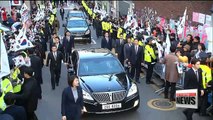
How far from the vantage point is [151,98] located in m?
11.0

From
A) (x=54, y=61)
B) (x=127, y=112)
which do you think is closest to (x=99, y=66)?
(x=127, y=112)

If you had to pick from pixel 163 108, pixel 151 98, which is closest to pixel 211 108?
pixel 163 108

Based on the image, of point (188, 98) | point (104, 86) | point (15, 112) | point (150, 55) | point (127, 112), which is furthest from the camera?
point (150, 55)

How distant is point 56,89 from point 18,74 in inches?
101

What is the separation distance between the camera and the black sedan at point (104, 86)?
8.88 meters

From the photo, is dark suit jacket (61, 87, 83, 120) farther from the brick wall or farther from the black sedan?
the brick wall

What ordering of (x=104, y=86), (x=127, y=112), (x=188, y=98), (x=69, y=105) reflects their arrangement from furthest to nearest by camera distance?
1. (x=127, y=112)
2. (x=104, y=86)
3. (x=188, y=98)
4. (x=69, y=105)

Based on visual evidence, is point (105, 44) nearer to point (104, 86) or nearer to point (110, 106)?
point (104, 86)

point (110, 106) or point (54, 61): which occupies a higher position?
point (54, 61)

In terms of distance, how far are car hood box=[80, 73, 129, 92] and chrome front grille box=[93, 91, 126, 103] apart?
15 centimetres

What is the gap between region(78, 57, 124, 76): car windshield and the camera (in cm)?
1029

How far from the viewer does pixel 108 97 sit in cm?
893

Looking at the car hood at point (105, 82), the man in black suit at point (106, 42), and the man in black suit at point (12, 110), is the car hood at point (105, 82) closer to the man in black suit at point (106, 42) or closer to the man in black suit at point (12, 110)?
the man in black suit at point (12, 110)

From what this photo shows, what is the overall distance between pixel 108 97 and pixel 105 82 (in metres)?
0.70
